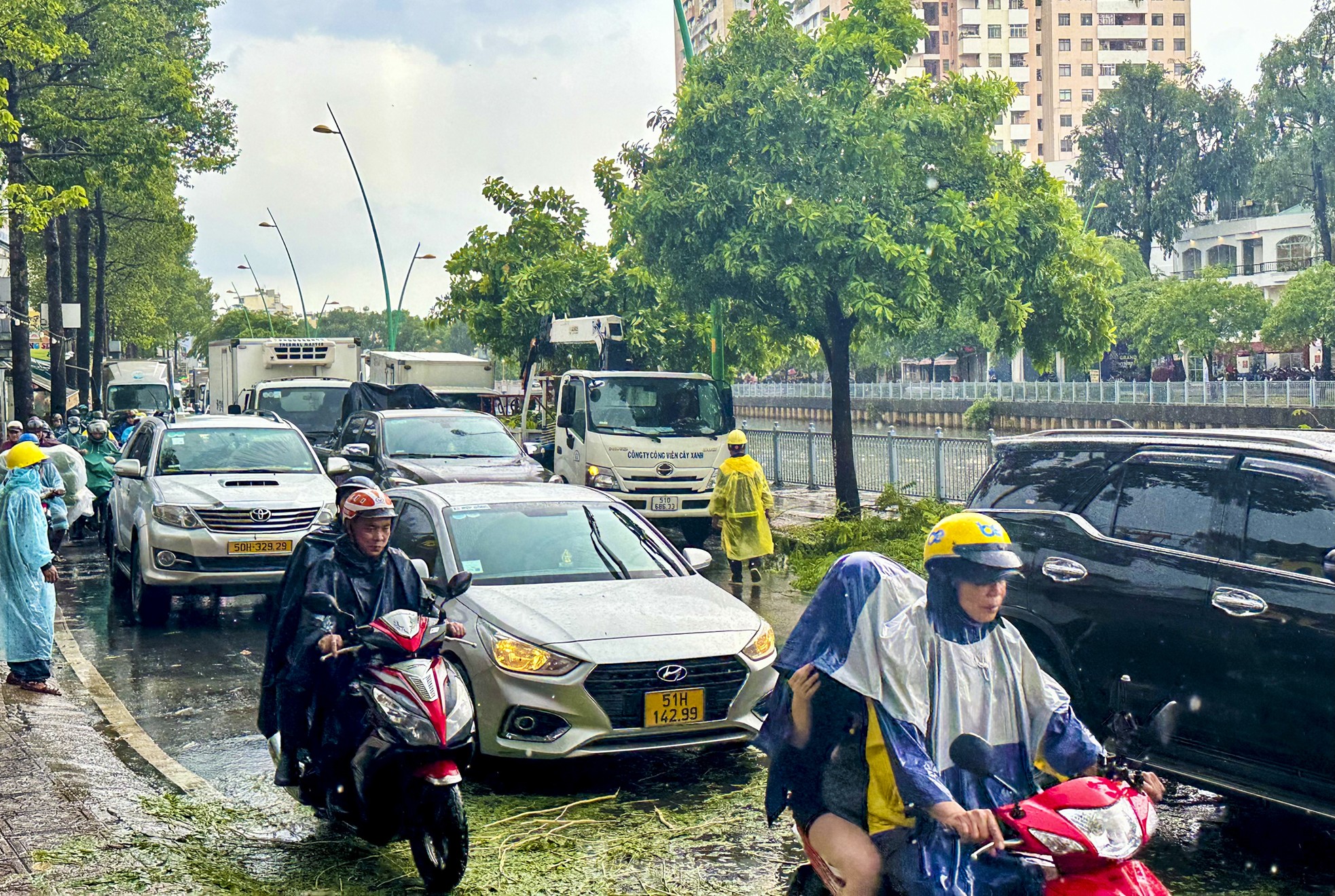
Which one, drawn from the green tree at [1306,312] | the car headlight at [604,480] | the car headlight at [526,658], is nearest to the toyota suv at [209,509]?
the car headlight at [604,480]

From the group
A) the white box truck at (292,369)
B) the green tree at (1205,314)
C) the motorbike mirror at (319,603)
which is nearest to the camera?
the motorbike mirror at (319,603)

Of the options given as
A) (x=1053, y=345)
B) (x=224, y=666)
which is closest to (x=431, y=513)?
(x=224, y=666)

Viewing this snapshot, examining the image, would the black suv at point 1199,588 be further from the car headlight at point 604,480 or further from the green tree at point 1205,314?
the green tree at point 1205,314

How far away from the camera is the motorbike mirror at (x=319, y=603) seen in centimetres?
509

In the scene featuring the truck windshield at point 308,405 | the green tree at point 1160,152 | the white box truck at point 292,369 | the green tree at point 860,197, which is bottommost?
the truck windshield at point 308,405

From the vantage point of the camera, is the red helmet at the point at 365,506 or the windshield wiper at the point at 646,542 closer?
the red helmet at the point at 365,506

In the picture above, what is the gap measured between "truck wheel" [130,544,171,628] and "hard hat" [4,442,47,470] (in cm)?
302

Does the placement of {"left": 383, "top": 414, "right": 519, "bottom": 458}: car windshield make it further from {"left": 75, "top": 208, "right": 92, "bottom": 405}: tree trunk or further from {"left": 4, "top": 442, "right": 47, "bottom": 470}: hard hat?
{"left": 75, "top": 208, "right": 92, "bottom": 405}: tree trunk

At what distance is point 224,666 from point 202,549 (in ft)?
6.29

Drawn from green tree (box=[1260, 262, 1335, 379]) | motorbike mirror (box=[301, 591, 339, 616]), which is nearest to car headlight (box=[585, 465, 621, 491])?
motorbike mirror (box=[301, 591, 339, 616])

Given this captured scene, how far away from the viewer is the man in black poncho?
18.1ft

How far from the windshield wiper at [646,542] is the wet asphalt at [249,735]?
1175mm

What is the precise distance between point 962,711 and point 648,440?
13.6m

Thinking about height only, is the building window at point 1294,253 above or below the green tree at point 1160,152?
below
